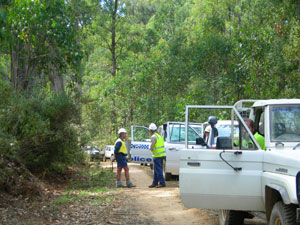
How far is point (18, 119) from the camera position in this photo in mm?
11586

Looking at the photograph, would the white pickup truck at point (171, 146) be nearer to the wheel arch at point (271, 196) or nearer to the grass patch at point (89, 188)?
the grass patch at point (89, 188)

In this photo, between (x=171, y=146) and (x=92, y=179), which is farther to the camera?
(x=92, y=179)

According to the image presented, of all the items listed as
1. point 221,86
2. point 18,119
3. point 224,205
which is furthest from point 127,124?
point 224,205

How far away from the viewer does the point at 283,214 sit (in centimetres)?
569

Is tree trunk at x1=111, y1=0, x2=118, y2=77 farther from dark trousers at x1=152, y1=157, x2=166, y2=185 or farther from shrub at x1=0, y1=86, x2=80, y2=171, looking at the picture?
dark trousers at x1=152, y1=157, x2=166, y2=185

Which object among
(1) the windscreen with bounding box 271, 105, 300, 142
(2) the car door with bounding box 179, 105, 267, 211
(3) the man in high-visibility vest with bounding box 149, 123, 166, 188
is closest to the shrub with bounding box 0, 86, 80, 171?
(3) the man in high-visibility vest with bounding box 149, 123, 166, 188

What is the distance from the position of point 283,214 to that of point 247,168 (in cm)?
106

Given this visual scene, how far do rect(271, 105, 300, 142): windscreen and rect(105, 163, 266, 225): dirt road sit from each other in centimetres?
234

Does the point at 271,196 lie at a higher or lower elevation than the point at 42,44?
lower

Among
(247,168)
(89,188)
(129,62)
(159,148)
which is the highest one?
(129,62)

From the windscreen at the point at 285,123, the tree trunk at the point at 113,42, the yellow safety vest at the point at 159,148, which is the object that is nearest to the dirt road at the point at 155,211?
the yellow safety vest at the point at 159,148

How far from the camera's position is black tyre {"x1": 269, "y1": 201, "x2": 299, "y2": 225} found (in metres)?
5.61

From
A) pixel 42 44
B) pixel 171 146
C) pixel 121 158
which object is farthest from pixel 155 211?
pixel 42 44

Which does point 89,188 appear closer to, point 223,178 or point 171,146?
point 171,146
